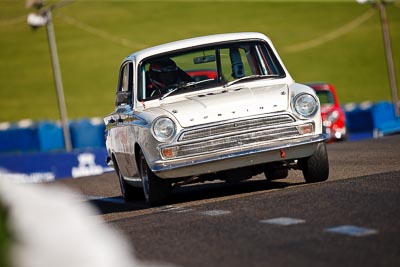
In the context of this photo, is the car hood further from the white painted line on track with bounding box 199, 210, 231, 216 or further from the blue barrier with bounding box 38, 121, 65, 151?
the blue barrier with bounding box 38, 121, 65, 151

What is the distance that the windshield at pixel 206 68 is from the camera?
12828 mm

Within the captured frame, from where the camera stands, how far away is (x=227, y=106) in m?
11.8

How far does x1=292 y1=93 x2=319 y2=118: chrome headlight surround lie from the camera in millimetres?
11930

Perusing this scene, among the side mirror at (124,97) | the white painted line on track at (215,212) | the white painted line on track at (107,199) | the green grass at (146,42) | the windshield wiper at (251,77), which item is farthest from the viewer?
the green grass at (146,42)

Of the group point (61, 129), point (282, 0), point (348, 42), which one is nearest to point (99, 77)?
point (348, 42)

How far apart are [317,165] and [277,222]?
315 centimetres

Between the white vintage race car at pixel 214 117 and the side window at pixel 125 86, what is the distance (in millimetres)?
22

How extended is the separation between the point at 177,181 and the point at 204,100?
0.89m

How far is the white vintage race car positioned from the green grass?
43358mm

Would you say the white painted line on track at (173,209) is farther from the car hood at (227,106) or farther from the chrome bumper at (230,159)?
the car hood at (227,106)

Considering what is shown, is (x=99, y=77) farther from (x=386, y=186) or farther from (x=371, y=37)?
(x=386, y=186)

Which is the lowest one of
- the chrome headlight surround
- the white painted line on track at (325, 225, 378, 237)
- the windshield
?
the white painted line on track at (325, 225, 378, 237)

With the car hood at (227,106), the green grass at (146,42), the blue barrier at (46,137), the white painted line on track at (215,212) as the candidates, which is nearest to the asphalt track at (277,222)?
the white painted line on track at (215,212)

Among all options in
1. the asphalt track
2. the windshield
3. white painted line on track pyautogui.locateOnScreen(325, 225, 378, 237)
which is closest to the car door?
the windshield
